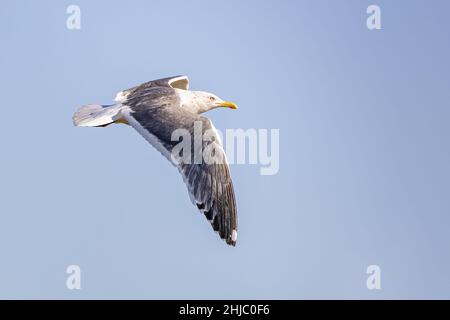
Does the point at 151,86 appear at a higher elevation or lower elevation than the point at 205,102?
higher

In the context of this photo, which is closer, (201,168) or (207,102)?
(201,168)

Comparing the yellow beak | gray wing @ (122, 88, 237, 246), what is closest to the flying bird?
gray wing @ (122, 88, 237, 246)

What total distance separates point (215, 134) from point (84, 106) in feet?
5.61

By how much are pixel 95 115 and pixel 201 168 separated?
57.7 inches

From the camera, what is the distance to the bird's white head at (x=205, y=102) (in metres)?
8.44

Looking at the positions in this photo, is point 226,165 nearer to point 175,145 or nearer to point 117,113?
point 175,145

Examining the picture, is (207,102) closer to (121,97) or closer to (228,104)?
(228,104)

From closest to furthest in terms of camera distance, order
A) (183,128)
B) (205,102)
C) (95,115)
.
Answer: (183,128)
(95,115)
(205,102)

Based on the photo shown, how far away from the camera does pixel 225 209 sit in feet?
22.4

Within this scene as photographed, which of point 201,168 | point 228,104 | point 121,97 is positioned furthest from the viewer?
point 228,104

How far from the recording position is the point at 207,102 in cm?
864

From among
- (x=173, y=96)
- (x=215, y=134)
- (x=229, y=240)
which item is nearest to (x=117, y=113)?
(x=173, y=96)

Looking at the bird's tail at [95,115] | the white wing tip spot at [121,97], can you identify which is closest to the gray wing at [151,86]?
the white wing tip spot at [121,97]

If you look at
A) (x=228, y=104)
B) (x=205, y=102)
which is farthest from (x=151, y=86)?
(x=228, y=104)
